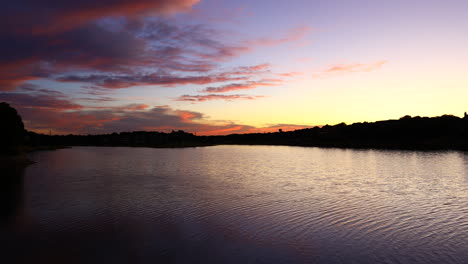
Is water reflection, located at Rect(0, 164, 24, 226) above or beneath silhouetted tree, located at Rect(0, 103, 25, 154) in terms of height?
beneath

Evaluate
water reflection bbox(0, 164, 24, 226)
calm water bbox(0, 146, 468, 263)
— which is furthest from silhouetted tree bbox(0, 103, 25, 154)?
calm water bbox(0, 146, 468, 263)

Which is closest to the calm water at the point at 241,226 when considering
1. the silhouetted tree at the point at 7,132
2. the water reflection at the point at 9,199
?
the water reflection at the point at 9,199

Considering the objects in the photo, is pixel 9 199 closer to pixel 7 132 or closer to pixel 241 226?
pixel 241 226

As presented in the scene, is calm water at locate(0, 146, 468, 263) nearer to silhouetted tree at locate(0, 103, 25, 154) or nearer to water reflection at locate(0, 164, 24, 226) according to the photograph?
water reflection at locate(0, 164, 24, 226)

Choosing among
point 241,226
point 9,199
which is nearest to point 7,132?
point 9,199

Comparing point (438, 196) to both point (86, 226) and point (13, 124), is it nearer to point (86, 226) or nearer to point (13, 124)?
point (86, 226)

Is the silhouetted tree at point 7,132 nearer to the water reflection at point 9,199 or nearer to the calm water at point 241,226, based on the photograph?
the water reflection at point 9,199

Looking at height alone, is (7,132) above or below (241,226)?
above

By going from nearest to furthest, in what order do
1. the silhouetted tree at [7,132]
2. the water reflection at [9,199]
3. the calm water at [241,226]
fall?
the calm water at [241,226] < the water reflection at [9,199] < the silhouetted tree at [7,132]

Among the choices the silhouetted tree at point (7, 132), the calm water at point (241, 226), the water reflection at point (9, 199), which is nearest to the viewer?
the calm water at point (241, 226)

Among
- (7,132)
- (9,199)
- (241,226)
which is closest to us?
(241,226)

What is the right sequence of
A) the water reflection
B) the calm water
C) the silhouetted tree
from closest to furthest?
the calm water, the water reflection, the silhouetted tree

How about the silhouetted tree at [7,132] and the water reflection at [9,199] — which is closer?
the water reflection at [9,199]

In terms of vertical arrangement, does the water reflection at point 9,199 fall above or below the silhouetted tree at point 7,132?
below
